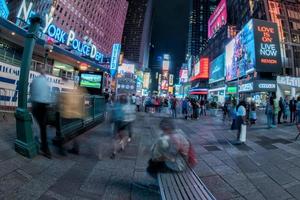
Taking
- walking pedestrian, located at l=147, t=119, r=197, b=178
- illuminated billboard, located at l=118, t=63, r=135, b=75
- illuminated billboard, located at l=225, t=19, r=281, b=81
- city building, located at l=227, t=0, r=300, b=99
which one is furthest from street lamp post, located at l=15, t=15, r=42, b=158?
illuminated billboard, located at l=118, t=63, r=135, b=75

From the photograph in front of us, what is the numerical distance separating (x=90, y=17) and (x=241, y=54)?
64172 millimetres

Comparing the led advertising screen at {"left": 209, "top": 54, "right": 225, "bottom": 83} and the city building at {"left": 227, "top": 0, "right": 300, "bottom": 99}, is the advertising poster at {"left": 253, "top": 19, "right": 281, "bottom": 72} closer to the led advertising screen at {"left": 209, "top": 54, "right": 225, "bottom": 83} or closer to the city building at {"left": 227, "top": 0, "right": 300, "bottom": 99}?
the city building at {"left": 227, "top": 0, "right": 300, "bottom": 99}

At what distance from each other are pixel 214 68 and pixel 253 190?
230 feet

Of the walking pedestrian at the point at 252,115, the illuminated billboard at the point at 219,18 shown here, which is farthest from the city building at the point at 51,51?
the illuminated billboard at the point at 219,18

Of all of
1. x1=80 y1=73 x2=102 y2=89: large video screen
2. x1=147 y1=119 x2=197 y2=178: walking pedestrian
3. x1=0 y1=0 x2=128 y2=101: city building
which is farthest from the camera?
x1=80 y1=73 x2=102 y2=89: large video screen

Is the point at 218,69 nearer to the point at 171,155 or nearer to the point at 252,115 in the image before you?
the point at 252,115

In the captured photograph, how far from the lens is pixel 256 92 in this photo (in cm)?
4144

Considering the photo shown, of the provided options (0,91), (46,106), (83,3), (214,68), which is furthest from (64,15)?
(46,106)

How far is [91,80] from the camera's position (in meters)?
19.1

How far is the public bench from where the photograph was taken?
2602mm

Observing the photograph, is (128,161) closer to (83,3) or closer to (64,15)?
(64,15)

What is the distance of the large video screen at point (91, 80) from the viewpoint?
751 inches

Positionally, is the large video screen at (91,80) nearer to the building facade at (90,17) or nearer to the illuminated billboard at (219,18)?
the building facade at (90,17)

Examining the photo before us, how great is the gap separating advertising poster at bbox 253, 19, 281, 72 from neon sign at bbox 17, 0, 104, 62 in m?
32.6
